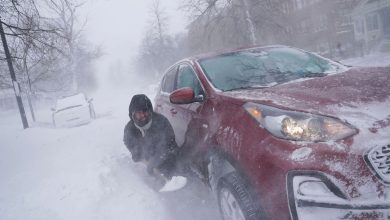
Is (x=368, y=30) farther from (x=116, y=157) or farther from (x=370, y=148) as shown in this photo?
(x=370, y=148)

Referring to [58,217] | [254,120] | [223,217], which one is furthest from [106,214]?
[254,120]

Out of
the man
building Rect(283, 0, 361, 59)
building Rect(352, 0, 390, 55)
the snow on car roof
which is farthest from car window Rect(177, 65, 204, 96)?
building Rect(283, 0, 361, 59)

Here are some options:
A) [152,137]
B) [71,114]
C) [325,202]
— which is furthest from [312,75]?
[71,114]

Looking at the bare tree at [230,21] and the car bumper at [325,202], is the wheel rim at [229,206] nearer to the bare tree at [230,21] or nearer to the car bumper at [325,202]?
the car bumper at [325,202]

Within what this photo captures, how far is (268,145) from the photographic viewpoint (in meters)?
2.34

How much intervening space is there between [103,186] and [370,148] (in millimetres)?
3963

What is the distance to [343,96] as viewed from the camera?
2.51 metres

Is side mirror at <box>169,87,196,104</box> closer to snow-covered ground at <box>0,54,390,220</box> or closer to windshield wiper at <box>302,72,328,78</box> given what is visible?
windshield wiper at <box>302,72,328,78</box>

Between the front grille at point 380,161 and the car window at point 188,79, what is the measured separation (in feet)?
6.40

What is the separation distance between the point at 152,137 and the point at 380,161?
3.04 m

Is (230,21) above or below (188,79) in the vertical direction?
above

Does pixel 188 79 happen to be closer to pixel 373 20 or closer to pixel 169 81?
pixel 169 81

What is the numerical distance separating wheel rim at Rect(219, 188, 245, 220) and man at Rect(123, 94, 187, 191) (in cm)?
144

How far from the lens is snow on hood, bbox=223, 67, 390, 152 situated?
7.27ft
